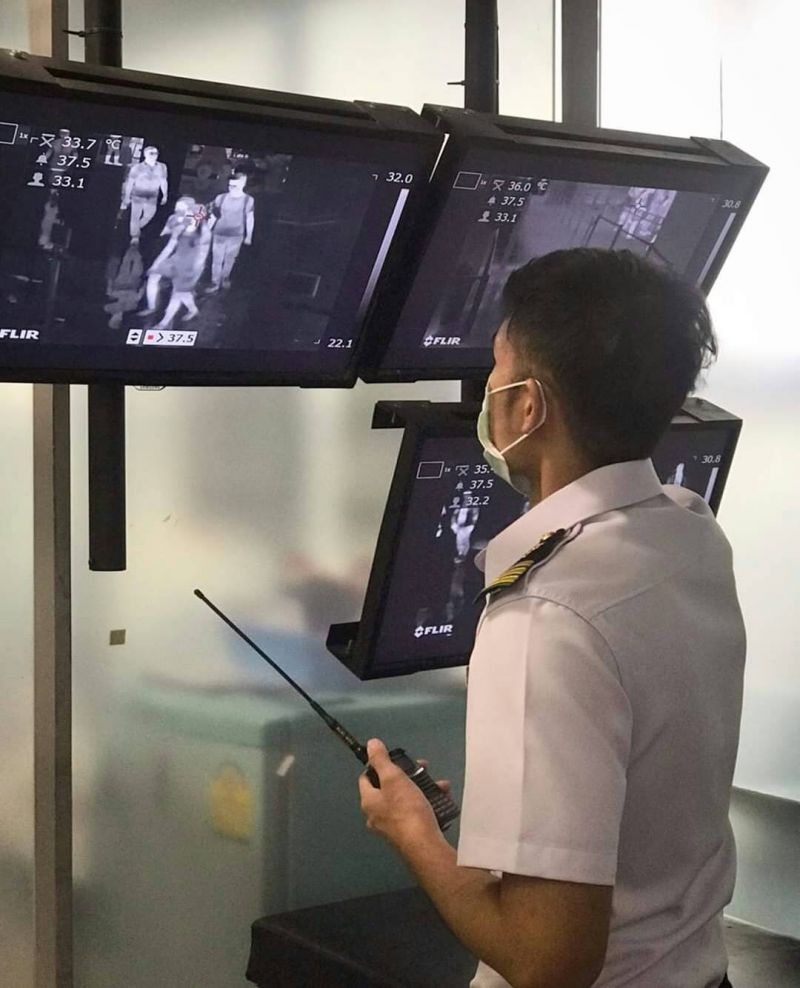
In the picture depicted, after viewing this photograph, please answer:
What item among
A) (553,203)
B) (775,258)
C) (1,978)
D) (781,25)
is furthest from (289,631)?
(781,25)

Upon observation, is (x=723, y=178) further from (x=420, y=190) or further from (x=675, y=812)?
(x=675, y=812)

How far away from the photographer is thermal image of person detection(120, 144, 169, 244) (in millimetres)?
1597

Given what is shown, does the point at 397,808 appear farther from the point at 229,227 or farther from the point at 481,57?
the point at 481,57

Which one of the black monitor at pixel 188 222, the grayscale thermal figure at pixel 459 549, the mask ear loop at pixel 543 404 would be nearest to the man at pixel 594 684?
the mask ear loop at pixel 543 404

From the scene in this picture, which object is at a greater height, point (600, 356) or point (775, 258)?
point (600, 356)

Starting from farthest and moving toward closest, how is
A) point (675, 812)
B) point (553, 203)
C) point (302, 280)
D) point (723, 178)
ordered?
point (723, 178) < point (553, 203) < point (302, 280) < point (675, 812)

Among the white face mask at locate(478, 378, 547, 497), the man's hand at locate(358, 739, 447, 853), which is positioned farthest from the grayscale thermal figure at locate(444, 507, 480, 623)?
the man's hand at locate(358, 739, 447, 853)

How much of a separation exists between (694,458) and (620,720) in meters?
1.23

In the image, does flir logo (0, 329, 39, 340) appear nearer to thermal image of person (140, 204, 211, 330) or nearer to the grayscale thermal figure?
thermal image of person (140, 204, 211, 330)

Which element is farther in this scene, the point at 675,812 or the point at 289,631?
the point at 289,631

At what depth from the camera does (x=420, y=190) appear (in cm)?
183

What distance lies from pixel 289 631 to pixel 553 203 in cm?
96

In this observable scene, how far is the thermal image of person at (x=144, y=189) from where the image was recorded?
1.60m

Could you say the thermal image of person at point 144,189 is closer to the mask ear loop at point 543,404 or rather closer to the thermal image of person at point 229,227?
the thermal image of person at point 229,227
